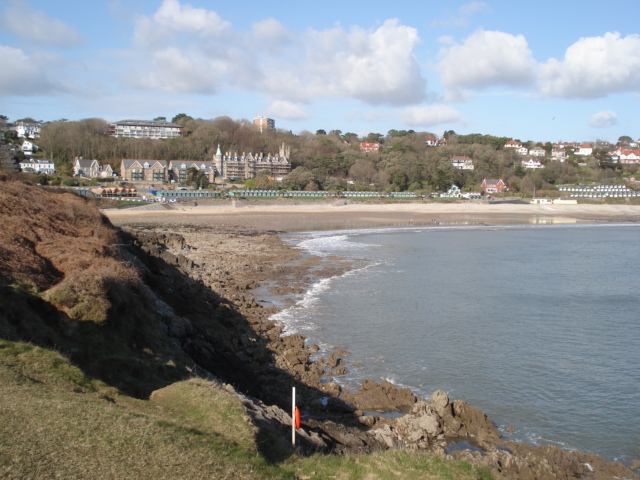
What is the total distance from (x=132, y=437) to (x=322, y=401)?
6874 millimetres

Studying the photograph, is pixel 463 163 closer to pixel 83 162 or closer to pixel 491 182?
pixel 491 182

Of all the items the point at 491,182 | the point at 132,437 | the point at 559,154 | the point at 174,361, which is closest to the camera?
the point at 132,437

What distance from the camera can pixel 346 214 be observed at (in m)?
77.9

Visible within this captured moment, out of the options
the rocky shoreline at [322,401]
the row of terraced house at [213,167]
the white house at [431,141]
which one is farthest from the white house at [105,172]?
the white house at [431,141]

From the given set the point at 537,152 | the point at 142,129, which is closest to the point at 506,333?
Answer: the point at 142,129

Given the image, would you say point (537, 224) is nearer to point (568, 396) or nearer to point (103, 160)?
point (568, 396)

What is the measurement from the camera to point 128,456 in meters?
6.46

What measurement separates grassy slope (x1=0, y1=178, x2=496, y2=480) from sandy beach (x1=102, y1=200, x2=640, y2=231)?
44048 millimetres

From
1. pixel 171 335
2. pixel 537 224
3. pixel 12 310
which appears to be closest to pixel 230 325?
pixel 171 335

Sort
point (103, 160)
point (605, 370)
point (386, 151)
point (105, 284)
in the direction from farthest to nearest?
1. point (386, 151)
2. point (103, 160)
3. point (605, 370)
4. point (105, 284)

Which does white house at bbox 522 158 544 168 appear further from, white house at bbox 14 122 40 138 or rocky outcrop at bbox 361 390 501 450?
rocky outcrop at bbox 361 390 501 450

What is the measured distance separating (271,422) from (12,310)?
558cm

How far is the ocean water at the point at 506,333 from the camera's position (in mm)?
12867

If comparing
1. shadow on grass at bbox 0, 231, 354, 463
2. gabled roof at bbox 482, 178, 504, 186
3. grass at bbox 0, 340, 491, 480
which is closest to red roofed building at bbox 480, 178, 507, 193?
gabled roof at bbox 482, 178, 504, 186
